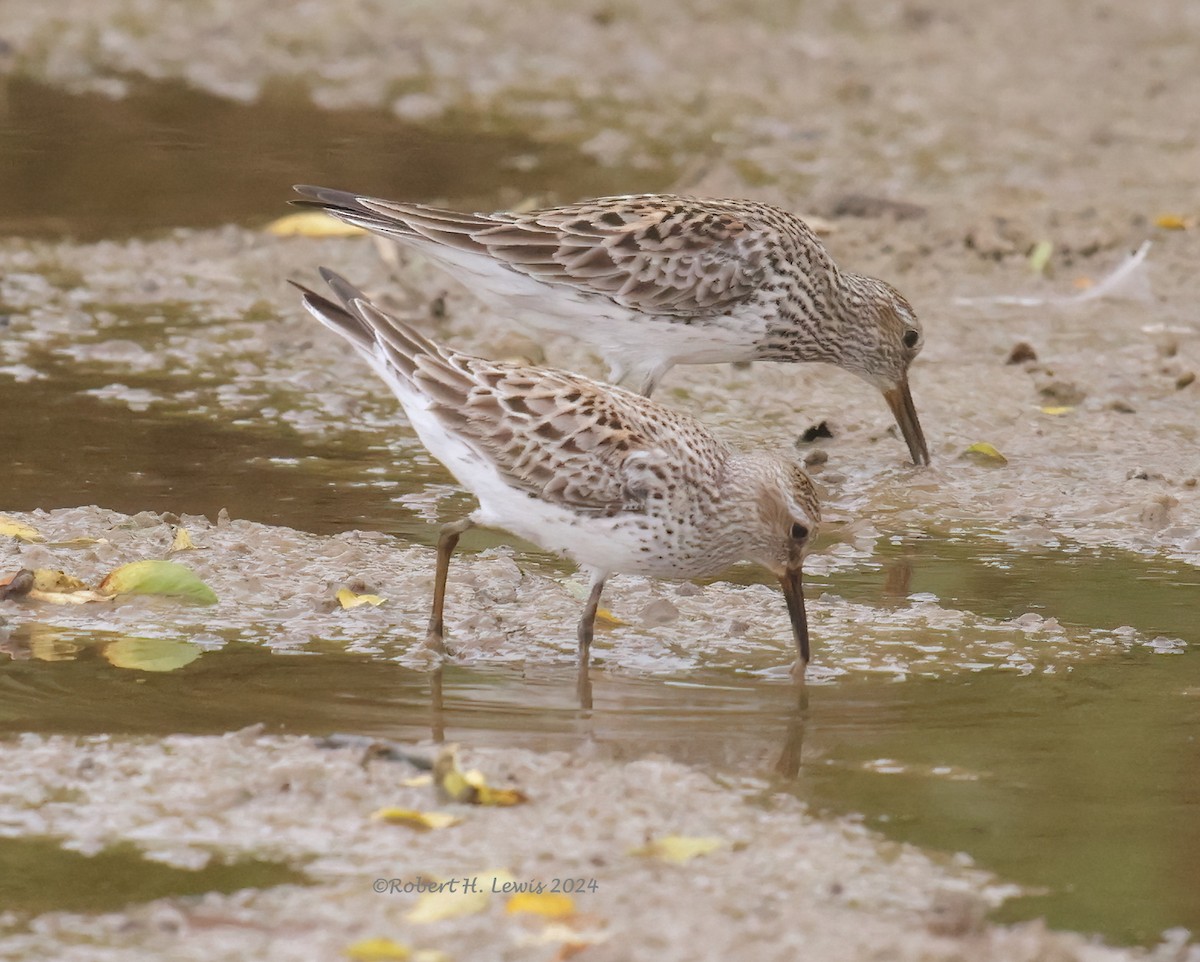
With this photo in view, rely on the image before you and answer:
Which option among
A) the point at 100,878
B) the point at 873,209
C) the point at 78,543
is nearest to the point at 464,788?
the point at 100,878

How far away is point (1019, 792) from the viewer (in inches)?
222

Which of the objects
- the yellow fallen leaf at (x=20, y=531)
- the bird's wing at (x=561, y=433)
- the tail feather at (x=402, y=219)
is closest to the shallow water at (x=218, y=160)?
the tail feather at (x=402, y=219)

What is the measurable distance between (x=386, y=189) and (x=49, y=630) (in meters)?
7.02

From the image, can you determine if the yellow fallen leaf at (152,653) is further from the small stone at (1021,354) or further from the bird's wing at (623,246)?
the small stone at (1021,354)

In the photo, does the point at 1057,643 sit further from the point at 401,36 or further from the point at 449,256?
the point at 401,36

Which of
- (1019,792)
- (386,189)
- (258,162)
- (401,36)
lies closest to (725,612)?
(1019,792)

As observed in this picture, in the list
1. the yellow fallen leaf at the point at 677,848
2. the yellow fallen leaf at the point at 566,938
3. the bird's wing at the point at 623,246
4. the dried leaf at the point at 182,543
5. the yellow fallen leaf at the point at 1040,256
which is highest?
the yellow fallen leaf at the point at 1040,256

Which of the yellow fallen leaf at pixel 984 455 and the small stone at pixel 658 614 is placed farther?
the yellow fallen leaf at pixel 984 455

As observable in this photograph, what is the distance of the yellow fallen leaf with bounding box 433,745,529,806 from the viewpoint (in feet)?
17.4

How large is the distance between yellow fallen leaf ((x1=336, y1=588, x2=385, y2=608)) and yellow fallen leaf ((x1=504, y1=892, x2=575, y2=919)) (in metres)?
2.45

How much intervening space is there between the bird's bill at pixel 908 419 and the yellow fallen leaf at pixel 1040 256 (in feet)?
9.49

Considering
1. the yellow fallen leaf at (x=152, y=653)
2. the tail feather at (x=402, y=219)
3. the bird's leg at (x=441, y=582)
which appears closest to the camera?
the yellow fallen leaf at (x=152, y=653)

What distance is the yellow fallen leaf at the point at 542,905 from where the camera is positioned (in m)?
4.70

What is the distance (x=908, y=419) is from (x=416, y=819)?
189 inches
